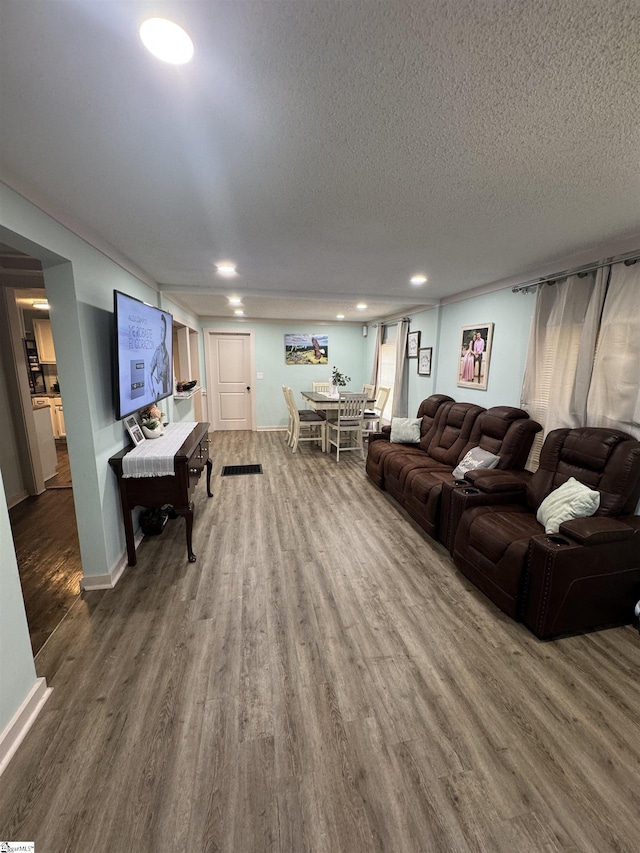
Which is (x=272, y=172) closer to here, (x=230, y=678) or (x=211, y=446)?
(x=230, y=678)

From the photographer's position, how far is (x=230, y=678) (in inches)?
65.3

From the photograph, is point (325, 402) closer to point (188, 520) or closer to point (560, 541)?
point (188, 520)

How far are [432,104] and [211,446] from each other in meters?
5.49

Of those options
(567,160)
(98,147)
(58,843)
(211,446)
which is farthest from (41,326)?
(567,160)

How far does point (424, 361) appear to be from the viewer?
16.2ft

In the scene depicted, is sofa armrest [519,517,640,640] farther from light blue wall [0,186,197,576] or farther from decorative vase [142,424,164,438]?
decorative vase [142,424,164,438]

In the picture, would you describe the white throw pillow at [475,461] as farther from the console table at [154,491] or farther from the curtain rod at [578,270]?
the console table at [154,491]

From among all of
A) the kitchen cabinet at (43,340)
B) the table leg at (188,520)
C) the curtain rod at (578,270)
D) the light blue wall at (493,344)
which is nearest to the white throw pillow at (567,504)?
the light blue wall at (493,344)

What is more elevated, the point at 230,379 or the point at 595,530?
the point at 230,379

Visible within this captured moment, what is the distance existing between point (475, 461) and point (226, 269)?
115 inches

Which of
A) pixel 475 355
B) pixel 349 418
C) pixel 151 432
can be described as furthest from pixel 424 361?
pixel 151 432

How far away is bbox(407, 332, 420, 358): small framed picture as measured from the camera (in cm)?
510

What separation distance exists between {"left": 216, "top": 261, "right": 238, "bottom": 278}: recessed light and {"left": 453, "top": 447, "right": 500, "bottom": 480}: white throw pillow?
280 centimetres

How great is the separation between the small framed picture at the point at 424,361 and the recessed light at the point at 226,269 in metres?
2.86
